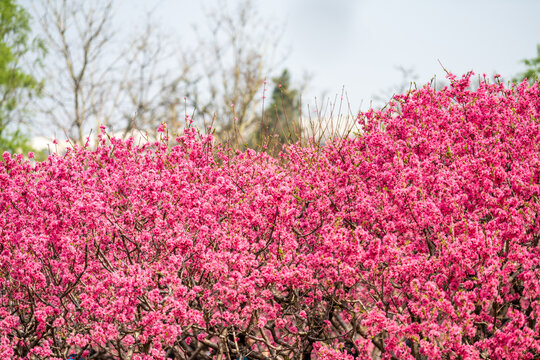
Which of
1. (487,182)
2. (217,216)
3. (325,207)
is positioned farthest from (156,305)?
(487,182)

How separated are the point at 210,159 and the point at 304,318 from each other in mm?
2352

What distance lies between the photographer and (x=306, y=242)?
5668mm

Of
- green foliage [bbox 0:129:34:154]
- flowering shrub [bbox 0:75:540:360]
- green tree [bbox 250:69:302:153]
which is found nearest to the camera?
flowering shrub [bbox 0:75:540:360]

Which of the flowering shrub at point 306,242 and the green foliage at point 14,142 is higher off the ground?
the green foliage at point 14,142

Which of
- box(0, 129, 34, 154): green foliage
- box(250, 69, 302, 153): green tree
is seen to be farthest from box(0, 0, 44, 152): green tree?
box(250, 69, 302, 153): green tree

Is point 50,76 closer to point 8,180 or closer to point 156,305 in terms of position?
point 8,180

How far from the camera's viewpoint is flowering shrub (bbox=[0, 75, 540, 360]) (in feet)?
14.7

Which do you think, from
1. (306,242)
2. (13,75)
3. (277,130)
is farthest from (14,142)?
(306,242)

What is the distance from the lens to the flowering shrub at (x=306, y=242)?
4469 mm

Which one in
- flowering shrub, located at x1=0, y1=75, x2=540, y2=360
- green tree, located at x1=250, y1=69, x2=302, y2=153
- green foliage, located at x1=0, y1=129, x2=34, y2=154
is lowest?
flowering shrub, located at x1=0, y1=75, x2=540, y2=360

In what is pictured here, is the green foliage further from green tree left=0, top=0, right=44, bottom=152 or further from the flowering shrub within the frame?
the flowering shrub

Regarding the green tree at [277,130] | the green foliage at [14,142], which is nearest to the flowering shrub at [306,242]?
the green tree at [277,130]

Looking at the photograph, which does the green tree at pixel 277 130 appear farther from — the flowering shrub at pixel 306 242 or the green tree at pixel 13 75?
the green tree at pixel 13 75

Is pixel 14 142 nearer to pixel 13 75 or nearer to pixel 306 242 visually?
pixel 13 75
